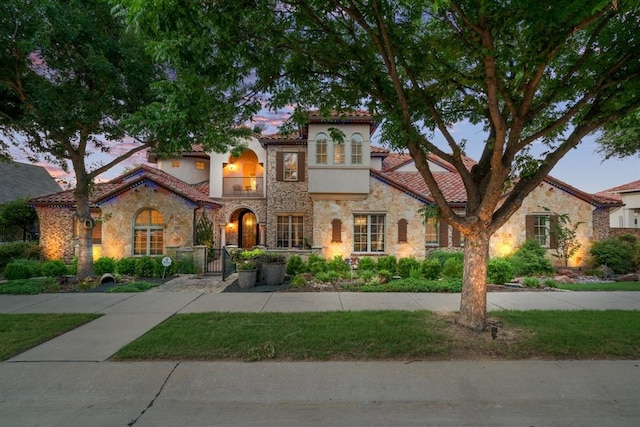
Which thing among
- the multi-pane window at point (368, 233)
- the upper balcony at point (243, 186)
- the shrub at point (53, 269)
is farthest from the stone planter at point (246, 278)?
the upper balcony at point (243, 186)

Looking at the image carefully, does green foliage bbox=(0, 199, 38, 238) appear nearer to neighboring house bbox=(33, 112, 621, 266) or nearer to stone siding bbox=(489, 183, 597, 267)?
neighboring house bbox=(33, 112, 621, 266)

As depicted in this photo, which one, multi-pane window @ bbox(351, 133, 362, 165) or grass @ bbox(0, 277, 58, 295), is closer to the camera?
grass @ bbox(0, 277, 58, 295)

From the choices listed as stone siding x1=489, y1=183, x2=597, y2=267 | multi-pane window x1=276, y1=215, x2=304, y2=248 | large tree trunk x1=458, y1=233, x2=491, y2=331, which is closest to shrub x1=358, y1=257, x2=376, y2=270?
multi-pane window x1=276, y1=215, x2=304, y2=248

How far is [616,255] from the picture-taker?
12.9 m

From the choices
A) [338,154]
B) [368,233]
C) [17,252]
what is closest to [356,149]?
[338,154]

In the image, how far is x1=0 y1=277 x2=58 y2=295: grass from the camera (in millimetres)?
9156

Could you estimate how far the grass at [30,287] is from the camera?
9156 mm

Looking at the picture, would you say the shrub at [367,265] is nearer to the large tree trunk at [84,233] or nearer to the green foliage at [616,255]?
the large tree trunk at [84,233]

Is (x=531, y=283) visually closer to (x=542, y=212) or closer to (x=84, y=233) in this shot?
(x=542, y=212)

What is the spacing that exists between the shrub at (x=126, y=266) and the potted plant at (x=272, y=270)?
17.7 feet

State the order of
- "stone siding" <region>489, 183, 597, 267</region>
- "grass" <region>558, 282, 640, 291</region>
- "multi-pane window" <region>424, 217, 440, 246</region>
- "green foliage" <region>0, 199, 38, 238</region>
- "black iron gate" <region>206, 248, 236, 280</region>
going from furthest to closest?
"green foliage" <region>0, 199, 38, 238</region>
"multi-pane window" <region>424, 217, 440, 246</region>
"stone siding" <region>489, 183, 597, 267</region>
"black iron gate" <region>206, 248, 236, 280</region>
"grass" <region>558, 282, 640, 291</region>

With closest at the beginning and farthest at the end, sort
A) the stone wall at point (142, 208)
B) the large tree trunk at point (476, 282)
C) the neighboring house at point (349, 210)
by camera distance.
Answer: the large tree trunk at point (476, 282), the neighboring house at point (349, 210), the stone wall at point (142, 208)

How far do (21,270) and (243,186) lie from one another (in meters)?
10.0

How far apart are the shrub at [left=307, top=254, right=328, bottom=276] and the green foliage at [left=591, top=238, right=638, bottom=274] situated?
1197cm
